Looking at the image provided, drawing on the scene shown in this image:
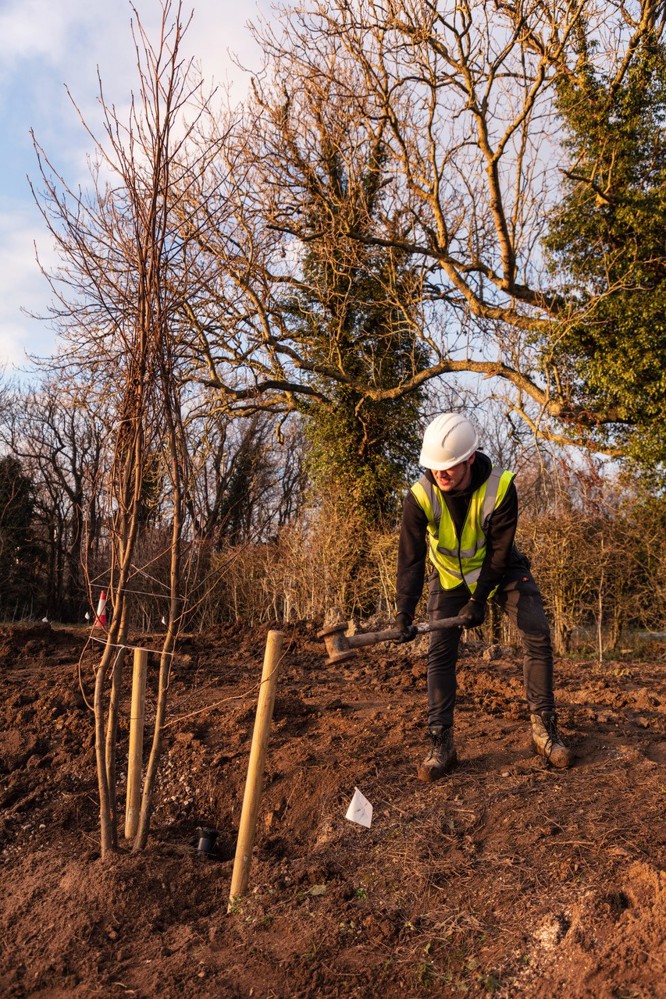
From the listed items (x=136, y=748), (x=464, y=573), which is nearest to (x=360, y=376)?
(x=464, y=573)

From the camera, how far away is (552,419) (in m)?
12.9

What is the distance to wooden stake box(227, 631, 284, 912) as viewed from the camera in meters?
3.46

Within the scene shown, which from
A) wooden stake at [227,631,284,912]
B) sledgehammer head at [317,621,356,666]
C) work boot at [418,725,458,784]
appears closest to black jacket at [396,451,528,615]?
sledgehammer head at [317,621,356,666]

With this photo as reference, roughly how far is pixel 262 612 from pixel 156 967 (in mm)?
11977

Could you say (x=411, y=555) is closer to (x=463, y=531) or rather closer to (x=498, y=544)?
(x=463, y=531)

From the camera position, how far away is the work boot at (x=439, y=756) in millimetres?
4195

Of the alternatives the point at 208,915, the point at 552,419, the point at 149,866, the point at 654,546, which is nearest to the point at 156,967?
the point at 208,915

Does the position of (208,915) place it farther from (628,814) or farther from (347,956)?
(628,814)

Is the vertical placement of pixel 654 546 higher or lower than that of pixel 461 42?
lower

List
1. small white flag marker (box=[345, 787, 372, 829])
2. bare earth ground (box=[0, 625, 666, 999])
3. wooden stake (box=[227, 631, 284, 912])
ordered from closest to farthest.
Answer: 1. bare earth ground (box=[0, 625, 666, 999])
2. wooden stake (box=[227, 631, 284, 912])
3. small white flag marker (box=[345, 787, 372, 829])

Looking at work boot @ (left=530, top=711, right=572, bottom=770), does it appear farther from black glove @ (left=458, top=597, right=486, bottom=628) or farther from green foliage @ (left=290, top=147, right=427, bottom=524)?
green foliage @ (left=290, top=147, right=427, bottom=524)

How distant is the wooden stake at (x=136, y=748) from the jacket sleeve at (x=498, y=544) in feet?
6.21

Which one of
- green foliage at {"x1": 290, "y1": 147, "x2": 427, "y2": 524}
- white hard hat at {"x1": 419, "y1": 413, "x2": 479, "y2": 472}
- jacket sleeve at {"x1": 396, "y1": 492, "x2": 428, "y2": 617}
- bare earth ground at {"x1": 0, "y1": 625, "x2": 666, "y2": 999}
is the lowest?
bare earth ground at {"x1": 0, "y1": 625, "x2": 666, "y2": 999}

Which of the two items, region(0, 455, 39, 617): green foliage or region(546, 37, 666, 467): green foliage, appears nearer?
region(546, 37, 666, 467): green foliage
